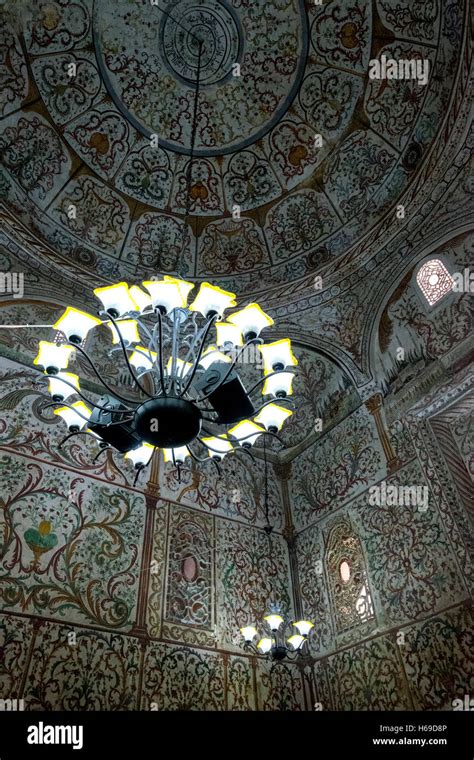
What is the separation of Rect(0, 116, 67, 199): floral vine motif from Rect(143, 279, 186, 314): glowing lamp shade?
4.93 m

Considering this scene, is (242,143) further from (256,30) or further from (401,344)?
(401,344)

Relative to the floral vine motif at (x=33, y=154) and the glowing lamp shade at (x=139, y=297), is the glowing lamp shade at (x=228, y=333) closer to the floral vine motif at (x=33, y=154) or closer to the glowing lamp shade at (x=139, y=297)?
the glowing lamp shade at (x=139, y=297)

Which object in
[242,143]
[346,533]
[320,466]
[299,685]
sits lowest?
[299,685]

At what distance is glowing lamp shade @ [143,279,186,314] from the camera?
13.8ft

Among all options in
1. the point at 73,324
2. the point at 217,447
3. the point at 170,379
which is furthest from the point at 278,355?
the point at 73,324

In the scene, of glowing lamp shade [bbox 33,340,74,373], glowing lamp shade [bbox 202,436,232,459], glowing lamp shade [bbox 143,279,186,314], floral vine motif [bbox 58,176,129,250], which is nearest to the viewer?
glowing lamp shade [bbox 143,279,186,314]

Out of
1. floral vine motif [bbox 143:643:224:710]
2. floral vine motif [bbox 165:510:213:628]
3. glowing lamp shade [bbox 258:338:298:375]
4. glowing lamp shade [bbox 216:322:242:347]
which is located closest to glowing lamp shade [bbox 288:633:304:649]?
floral vine motif [bbox 143:643:224:710]

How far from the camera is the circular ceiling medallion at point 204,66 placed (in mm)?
7895

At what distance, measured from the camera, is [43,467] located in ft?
23.5

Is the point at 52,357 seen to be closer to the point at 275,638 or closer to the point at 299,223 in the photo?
the point at 275,638

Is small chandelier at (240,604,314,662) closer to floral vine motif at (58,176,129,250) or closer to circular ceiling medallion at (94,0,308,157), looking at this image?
floral vine motif at (58,176,129,250)
